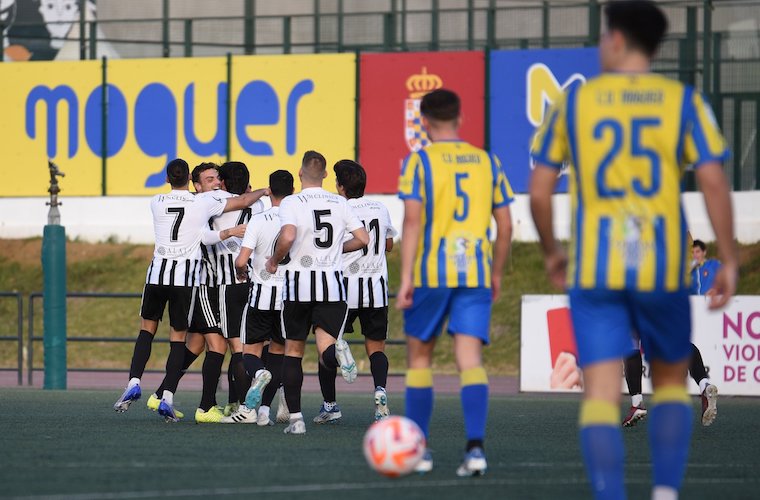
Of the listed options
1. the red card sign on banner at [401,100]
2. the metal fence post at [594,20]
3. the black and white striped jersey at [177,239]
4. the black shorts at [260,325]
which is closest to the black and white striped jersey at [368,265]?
the black shorts at [260,325]

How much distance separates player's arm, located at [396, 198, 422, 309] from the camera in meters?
7.56

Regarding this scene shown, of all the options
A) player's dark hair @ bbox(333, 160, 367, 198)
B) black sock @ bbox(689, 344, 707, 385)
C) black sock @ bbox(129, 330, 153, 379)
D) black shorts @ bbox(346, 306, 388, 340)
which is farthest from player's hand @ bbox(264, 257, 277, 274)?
black sock @ bbox(689, 344, 707, 385)

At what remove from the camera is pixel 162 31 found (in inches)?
1181

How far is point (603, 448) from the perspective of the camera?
18.8 feet

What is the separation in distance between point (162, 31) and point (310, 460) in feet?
73.8

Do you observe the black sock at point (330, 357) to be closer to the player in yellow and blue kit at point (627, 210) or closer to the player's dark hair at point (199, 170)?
the player's dark hair at point (199, 170)

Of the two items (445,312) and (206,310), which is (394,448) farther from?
(206,310)

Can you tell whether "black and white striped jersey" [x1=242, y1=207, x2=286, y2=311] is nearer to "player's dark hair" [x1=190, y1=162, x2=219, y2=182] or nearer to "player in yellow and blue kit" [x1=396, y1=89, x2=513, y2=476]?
"player's dark hair" [x1=190, y1=162, x2=219, y2=182]

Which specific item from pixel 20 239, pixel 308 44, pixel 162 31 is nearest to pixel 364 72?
pixel 308 44

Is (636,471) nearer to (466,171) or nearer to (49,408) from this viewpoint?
(466,171)

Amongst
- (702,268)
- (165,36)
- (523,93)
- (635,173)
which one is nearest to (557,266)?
(635,173)

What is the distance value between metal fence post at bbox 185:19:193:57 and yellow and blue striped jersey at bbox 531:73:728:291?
24.1 metres

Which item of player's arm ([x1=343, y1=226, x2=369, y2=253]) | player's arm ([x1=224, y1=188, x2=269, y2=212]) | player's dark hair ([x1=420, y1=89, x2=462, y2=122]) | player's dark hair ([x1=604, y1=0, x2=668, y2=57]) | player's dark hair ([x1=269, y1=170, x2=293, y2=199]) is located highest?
player's dark hair ([x1=604, y1=0, x2=668, y2=57])

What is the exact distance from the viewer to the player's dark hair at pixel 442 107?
8055 millimetres
